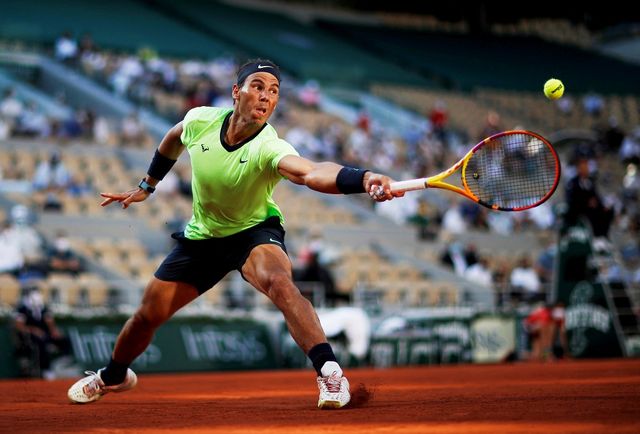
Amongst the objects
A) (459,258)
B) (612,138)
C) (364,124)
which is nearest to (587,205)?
(459,258)

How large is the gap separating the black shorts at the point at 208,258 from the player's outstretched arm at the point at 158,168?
701 mm

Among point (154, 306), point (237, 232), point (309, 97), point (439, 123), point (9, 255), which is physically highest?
point (309, 97)

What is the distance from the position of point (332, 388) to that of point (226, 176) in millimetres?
1723

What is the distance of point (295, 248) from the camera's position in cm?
2164

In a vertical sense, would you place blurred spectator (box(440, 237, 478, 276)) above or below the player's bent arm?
below

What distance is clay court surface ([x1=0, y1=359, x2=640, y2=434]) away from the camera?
554 centimetres

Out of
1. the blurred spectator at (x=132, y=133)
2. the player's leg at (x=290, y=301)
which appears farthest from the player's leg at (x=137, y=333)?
the blurred spectator at (x=132, y=133)

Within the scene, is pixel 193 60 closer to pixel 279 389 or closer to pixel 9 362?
pixel 9 362

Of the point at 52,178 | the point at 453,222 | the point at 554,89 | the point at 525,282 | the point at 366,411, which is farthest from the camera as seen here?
the point at 453,222

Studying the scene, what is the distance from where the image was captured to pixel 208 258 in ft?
25.5

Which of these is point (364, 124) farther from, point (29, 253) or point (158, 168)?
point (158, 168)

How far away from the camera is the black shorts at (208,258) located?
7.64 metres

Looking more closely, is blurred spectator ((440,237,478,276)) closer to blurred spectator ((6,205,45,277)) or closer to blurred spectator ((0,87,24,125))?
blurred spectator ((6,205,45,277))

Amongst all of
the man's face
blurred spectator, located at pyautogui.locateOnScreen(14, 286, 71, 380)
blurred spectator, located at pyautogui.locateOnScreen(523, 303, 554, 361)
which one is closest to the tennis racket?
the man's face
